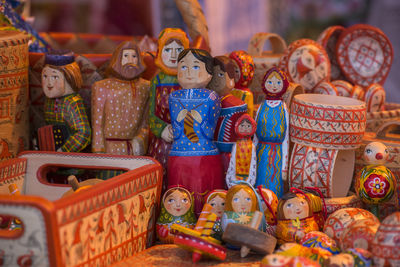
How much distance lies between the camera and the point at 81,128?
7.45 ft

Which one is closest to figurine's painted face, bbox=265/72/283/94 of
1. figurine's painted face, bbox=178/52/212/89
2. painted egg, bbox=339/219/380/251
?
figurine's painted face, bbox=178/52/212/89

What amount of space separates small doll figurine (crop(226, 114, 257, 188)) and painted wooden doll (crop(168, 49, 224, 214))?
0.07m

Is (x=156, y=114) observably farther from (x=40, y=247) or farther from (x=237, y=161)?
(x=40, y=247)

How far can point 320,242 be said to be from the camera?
1889mm

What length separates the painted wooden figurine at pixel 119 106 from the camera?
2.26 meters

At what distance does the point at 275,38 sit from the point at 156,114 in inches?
38.4

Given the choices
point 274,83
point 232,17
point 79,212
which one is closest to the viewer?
point 79,212

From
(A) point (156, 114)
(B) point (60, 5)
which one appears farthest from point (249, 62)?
(B) point (60, 5)

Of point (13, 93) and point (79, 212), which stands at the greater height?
point (13, 93)

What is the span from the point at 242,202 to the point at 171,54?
64cm

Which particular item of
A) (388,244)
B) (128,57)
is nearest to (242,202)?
(388,244)

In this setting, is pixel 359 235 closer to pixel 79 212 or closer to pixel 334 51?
pixel 79 212

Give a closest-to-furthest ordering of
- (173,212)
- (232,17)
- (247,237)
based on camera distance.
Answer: (247,237)
(173,212)
(232,17)

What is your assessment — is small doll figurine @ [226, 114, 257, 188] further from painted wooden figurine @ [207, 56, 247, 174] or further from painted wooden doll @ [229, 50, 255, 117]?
painted wooden doll @ [229, 50, 255, 117]
